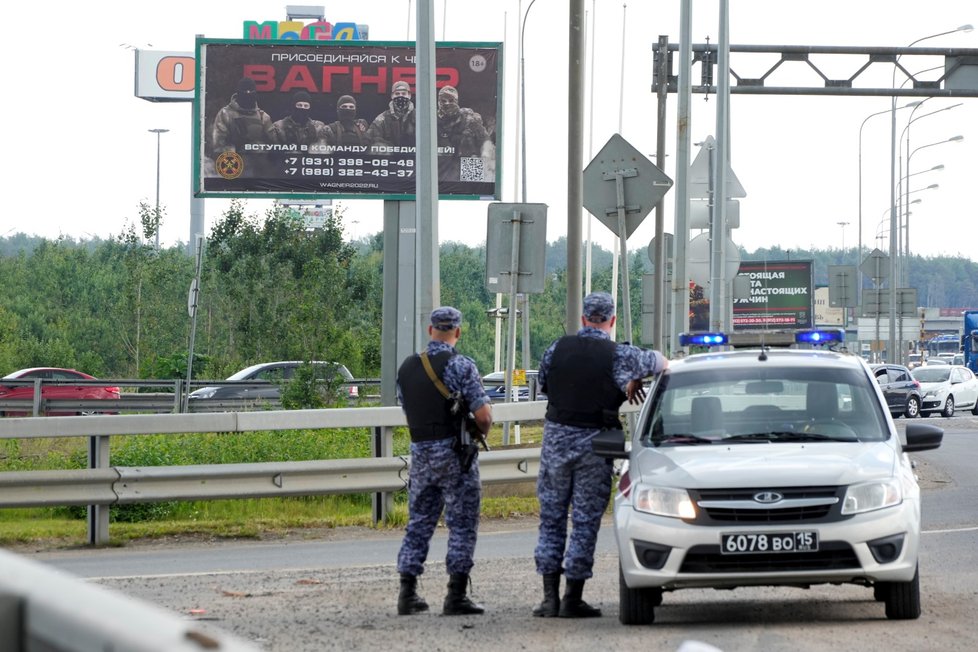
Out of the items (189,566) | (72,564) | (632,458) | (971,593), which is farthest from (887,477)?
(72,564)

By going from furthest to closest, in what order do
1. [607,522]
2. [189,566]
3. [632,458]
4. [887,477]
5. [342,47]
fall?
[342,47], [607,522], [189,566], [632,458], [887,477]

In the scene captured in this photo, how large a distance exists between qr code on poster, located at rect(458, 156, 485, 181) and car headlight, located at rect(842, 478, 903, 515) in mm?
Answer: 22376

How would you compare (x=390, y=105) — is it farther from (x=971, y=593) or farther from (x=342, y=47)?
(x=971, y=593)

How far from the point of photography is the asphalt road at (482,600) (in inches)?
299

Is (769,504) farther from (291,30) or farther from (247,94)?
(291,30)

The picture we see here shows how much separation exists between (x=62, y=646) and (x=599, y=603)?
7647 mm

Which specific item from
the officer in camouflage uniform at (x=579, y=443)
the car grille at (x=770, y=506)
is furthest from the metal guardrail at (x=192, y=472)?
the car grille at (x=770, y=506)

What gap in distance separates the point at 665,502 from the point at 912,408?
125ft

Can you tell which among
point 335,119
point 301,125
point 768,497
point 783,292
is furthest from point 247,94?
point 783,292

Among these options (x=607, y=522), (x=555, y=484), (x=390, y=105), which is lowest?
(x=607, y=522)

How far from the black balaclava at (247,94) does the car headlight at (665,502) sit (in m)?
23.4

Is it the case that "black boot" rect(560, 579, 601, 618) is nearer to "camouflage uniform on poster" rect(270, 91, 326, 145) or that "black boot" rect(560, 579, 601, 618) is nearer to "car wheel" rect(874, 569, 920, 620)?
"car wheel" rect(874, 569, 920, 620)

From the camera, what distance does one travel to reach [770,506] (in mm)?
7688

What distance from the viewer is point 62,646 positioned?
6.08 ft
